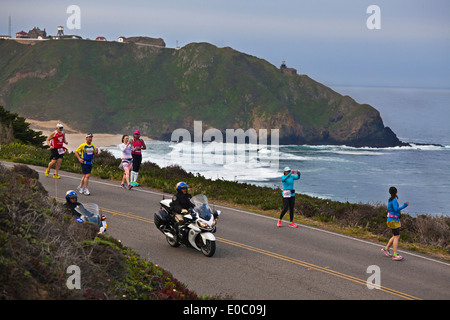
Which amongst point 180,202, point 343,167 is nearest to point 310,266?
point 180,202

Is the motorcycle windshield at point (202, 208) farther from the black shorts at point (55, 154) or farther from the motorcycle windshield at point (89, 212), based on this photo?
the black shorts at point (55, 154)

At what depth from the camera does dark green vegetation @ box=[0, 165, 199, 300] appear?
24.9 ft

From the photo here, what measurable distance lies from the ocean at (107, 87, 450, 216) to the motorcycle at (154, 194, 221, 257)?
130 ft

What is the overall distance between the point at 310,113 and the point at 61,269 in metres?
166

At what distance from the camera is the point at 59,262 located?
8.38 m

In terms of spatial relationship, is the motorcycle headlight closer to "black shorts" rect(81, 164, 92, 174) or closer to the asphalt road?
the asphalt road

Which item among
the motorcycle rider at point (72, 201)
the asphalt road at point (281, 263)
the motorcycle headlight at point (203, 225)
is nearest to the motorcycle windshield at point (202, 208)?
the motorcycle headlight at point (203, 225)

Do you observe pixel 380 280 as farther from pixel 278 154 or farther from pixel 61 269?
pixel 278 154

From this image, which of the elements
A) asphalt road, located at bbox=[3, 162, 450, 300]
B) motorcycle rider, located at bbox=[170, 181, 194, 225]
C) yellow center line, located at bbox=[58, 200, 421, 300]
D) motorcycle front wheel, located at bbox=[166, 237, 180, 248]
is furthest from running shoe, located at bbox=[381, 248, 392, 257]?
motorcycle front wheel, located at bbox=[166, 237, 180, 248]

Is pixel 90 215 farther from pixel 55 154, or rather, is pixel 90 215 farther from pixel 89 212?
pixel 55 154

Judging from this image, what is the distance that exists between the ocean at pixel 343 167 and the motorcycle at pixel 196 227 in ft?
130

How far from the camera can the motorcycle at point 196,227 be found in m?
12.7

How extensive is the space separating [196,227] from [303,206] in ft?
24.6
